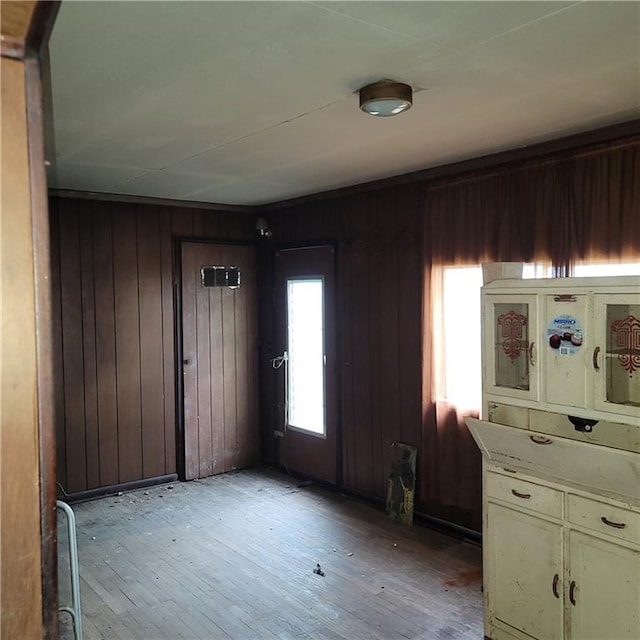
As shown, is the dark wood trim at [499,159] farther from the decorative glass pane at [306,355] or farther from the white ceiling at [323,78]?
the decorative glass pane at [306,355]

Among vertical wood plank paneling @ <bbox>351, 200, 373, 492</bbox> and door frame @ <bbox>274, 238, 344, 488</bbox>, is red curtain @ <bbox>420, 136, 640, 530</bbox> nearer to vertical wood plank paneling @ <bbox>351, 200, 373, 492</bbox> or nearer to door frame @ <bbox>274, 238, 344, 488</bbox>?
vertical wood plank paneling @ <bbox>351, 200, 373, 492</bbox>

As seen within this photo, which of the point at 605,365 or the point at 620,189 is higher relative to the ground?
the point at 620,189

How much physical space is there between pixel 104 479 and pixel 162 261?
188cm

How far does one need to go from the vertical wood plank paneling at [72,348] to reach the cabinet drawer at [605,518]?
12.5ft

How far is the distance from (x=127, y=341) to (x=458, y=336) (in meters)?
2.75

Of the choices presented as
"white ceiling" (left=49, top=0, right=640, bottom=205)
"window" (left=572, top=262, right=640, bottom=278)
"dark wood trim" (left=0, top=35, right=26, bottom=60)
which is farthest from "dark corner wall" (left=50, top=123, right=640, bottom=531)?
"dark wood trim" (left=0, top=35, right=26, bottom=60)

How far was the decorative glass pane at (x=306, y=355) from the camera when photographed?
17.3 ft

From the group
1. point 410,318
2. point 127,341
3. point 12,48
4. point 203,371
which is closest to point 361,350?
point 410,318

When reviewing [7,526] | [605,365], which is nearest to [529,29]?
[605,365]

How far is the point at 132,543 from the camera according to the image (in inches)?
160

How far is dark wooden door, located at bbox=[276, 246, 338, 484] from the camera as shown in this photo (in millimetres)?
5082

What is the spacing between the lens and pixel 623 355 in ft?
7.97

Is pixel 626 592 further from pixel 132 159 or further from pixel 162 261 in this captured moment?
pixel 162 261

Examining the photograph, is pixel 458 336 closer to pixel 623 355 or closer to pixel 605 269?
pixel 605 269
